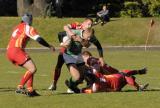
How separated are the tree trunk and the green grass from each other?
10.9 ft

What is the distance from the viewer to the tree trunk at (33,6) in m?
56.9

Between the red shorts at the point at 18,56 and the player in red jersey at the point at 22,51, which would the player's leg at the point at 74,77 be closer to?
the player in red jersey at the point at 22,51

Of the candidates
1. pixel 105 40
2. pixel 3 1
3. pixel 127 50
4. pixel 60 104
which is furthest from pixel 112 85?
pixel 3 1

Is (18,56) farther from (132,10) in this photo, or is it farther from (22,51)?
(132,10)

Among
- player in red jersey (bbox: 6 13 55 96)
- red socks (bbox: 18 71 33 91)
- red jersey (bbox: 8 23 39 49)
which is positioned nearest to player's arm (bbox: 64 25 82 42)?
player in red jersey (bbox: 6 13 55 96)

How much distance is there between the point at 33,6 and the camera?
5716cm

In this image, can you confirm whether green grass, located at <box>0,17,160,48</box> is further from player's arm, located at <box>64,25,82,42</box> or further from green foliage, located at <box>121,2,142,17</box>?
player's arm, located at <box>64,25,82,42</box>

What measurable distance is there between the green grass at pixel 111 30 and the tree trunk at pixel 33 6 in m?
3.33

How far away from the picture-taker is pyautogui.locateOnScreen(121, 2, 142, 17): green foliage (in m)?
61.3

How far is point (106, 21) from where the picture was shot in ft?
173

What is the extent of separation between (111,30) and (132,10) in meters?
11.1

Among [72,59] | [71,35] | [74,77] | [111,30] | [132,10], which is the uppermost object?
[71,35]

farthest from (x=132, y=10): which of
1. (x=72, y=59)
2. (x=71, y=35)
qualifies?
(x=71, y=35)

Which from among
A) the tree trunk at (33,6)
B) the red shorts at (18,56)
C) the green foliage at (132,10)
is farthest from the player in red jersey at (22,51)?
the green foliage at (132,10)
